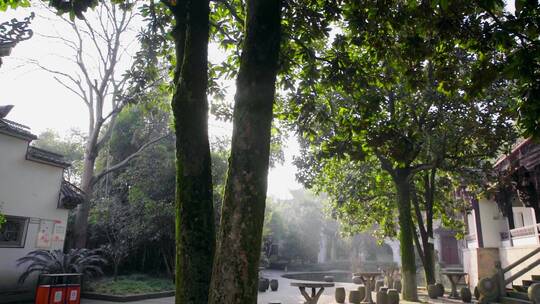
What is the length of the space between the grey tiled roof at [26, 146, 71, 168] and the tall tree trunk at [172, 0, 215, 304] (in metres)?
10.4

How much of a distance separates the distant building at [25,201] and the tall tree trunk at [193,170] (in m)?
10.2

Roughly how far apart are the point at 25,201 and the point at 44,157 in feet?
5.23

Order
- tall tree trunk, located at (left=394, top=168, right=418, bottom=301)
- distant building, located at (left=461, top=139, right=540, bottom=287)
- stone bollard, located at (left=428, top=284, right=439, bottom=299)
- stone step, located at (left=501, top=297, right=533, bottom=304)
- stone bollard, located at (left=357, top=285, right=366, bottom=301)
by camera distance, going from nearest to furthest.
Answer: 1. stone step, located at (left=501, top=297, right=533, bottom=304)
2. stone bollard, located at (left=357, top=285, right=366, bottom=301)
3. tall tree trunk, located at (left=394, top=168, right=418, bottom=301)
4. stone bollard, located at (left=428, top=284, right=439, bottom=299)
5. distant building, located at (left=461, top=139, right=540, bottom=287)

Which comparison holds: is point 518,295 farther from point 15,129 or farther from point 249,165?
point 15,129

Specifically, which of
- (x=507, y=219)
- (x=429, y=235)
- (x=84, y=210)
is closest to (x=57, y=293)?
(x=84, y=210)

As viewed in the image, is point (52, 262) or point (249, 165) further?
point (52, 262)

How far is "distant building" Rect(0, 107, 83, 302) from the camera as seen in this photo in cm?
1227

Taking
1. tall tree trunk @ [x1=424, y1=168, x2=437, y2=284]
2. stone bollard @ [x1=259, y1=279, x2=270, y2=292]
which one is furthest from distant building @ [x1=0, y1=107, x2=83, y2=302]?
tall tree trunk @ [x1=424, y1=168, x2=437, y2=284]

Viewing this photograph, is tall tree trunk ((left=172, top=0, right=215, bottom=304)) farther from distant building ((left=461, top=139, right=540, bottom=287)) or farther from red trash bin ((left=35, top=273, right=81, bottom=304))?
distant building ((left=461, top=139, right=540, bottom=287))

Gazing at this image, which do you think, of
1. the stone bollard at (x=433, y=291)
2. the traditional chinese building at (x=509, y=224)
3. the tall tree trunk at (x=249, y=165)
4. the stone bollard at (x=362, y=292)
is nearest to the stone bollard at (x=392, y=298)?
the stone bollard at (x=362, y=292)

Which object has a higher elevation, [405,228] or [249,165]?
[405,228]

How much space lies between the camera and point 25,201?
12961 millimetres

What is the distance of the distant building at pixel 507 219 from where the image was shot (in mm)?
15703

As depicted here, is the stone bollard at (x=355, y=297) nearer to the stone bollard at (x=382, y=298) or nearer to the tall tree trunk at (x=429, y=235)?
the stone bollard at (x=382, y=298)
